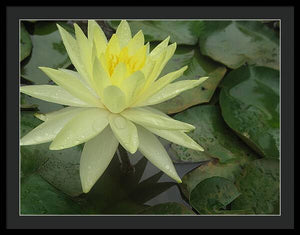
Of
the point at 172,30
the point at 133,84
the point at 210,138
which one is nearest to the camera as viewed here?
the point at 133,84

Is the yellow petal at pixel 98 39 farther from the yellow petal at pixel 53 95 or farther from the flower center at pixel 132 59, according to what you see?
the yellow petal at pixel 53 95

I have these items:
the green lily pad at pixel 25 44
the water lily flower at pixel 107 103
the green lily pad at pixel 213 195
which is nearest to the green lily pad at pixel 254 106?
Answer: the green lily pad at pixel 213 195

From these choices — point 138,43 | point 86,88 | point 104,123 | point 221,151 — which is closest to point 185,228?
point 221,151

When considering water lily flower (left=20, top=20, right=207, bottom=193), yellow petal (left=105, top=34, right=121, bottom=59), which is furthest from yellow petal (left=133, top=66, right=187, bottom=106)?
yellow petal (left=105, top=34, right=121, bottom=59)

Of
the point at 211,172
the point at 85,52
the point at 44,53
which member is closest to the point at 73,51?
the point at 85,52

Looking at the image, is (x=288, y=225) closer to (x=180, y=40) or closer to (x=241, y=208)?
(x=241, y=208)

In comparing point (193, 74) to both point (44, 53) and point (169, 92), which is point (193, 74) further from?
point (44, 53)
